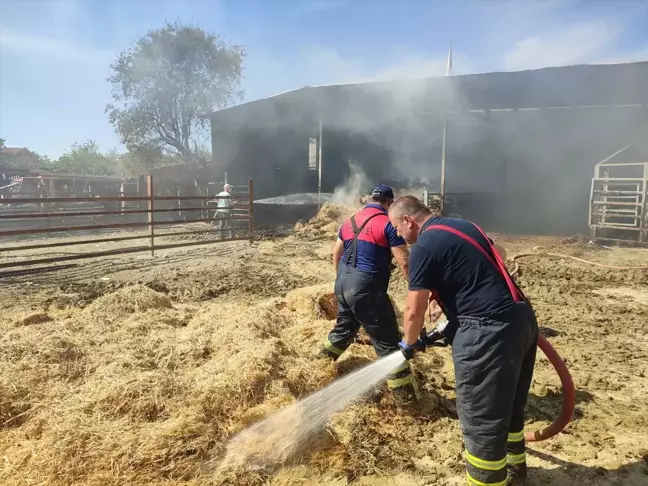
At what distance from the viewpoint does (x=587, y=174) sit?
1784cm

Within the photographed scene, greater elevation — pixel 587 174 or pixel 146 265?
pixel 587 174

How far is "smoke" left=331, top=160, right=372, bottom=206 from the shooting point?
55.4ft

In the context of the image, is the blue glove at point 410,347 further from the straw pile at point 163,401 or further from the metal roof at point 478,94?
the metal roof at point 478,94

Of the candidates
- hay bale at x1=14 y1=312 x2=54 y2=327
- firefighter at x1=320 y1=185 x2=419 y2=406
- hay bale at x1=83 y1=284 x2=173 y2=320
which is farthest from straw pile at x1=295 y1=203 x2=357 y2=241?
firefighter at x1=320 y1=185 x2=419 y2=406

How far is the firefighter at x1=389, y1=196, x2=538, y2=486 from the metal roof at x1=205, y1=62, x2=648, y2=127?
13.5 m

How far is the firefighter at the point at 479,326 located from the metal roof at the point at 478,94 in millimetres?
13469

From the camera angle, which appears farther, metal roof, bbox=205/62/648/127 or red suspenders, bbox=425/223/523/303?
metal roof, bbox=205/62/648/127

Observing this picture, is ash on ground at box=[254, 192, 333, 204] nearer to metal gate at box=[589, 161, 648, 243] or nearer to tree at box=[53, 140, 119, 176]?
metal gate at box=[589, 161, 648, 243]

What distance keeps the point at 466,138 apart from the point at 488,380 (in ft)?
60.9

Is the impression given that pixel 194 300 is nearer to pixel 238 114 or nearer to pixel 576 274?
pixel 576 274

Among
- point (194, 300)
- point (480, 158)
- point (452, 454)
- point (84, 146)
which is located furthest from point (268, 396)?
point (84, 146)

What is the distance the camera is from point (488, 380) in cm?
219

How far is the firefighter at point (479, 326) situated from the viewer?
7.18 ft

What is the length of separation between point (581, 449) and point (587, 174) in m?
17.8
